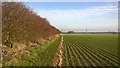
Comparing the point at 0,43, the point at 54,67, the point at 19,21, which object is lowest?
the point at 54,67

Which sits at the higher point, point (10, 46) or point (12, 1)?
point (12, 1)

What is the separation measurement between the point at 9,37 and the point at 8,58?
6.61 m

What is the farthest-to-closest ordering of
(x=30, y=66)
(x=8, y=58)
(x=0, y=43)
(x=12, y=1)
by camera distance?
(x=12, y=1) → (x=0, y=43) → (x=8, y=58) → (x=30, y=66)

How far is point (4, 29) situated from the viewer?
1988 cm

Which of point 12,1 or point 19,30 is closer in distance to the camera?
point 12,1

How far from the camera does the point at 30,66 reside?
14547 mm

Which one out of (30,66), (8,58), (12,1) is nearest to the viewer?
(30,66)

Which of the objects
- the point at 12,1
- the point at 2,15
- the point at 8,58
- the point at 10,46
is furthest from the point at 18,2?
the point at 8,58

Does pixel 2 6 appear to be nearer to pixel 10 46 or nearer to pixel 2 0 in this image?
pixel 2 0

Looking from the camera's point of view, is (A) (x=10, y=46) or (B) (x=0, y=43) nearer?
(B) (x=0, y=43)

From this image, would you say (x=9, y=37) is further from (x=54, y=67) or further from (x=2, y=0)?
(x=54, y=67)

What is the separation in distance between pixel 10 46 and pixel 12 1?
4.59m

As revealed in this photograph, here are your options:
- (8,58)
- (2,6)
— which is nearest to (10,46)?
(2,6)

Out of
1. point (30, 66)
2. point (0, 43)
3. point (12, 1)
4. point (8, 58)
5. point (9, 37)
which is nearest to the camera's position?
point (30, 66)
